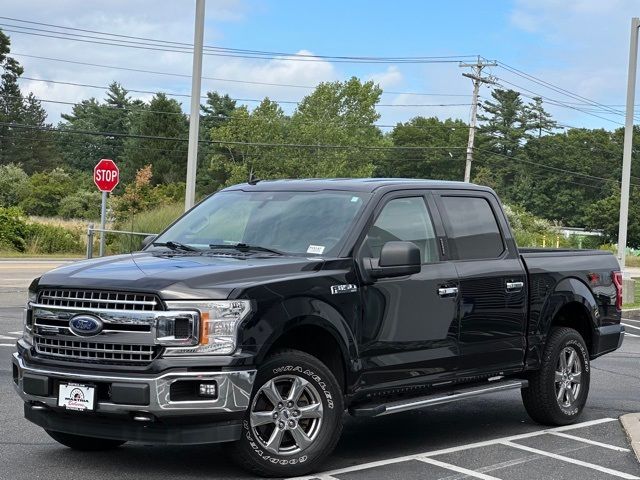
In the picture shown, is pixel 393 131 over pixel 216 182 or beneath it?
over

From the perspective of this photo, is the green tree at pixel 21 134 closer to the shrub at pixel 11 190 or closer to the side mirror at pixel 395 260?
the shrub at pixel 11 190

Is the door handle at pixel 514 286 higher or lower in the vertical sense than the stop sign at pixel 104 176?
lower

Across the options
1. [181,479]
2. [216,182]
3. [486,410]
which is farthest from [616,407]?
[216,182]

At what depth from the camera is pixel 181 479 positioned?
6195mm

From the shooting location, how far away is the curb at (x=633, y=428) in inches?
297

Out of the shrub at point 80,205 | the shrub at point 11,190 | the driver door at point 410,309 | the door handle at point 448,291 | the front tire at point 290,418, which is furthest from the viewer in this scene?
the shrub at point 11,190

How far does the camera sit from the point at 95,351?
237 inches

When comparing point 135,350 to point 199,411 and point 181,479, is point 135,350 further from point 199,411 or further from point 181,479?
point 181,479

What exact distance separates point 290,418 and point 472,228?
256 cm

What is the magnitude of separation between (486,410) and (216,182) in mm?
92682

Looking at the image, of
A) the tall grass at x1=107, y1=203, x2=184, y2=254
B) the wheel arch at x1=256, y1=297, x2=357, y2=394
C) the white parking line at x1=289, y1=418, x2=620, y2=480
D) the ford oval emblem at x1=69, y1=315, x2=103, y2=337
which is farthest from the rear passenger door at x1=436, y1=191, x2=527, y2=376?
the tall grass at x1=107, y1=203, x2=184, y2=254

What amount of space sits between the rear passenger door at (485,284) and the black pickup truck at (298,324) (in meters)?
→ 0.02

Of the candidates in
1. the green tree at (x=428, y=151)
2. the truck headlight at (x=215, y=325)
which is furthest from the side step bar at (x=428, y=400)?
the green tree at (x=428, y=151)

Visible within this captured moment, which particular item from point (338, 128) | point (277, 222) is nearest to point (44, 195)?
point (338, 128)
